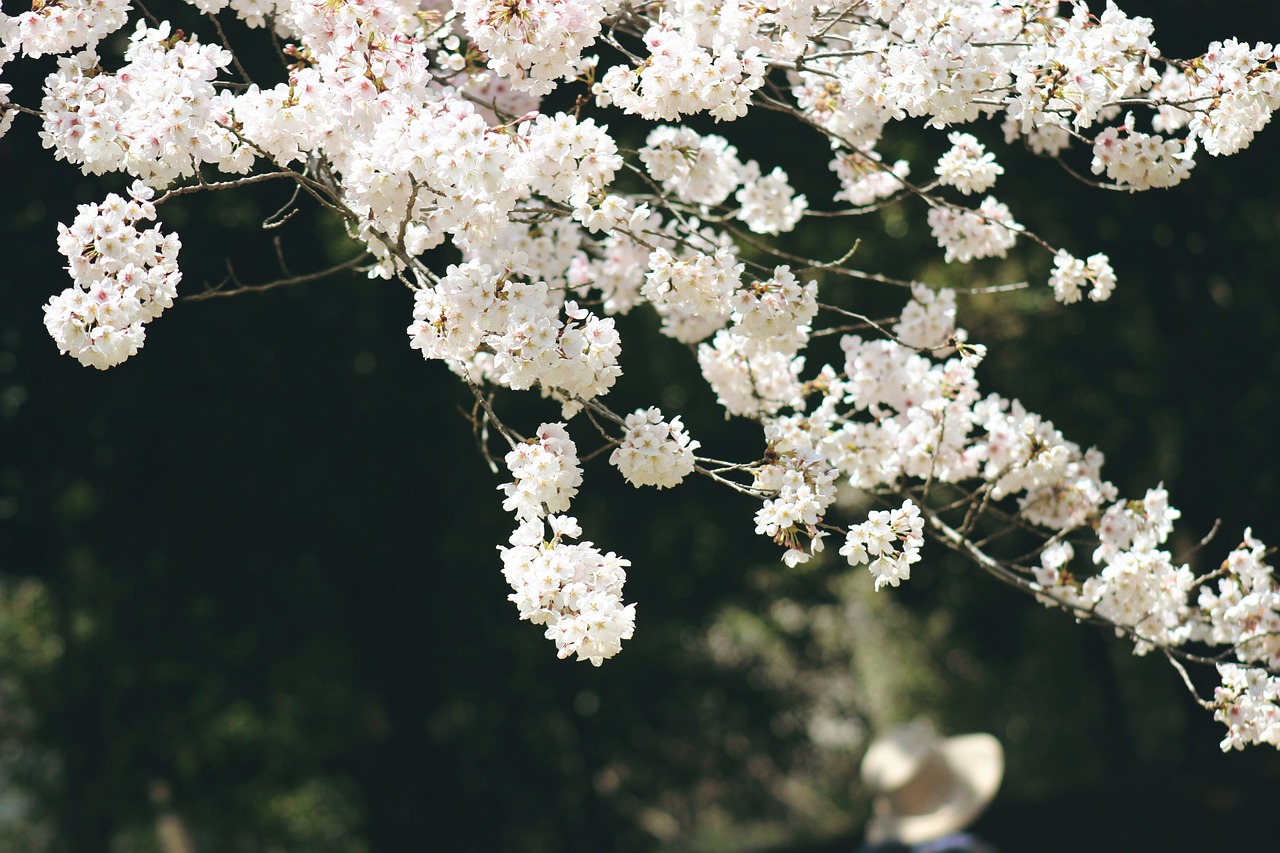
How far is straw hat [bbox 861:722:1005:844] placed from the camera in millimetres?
8148

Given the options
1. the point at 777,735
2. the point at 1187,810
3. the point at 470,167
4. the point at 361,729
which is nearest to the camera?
the point at 470,167

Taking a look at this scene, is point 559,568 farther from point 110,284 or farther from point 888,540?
point 110,284

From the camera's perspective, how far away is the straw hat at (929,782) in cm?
815

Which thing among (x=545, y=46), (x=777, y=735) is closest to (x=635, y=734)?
(x=777, y=735)

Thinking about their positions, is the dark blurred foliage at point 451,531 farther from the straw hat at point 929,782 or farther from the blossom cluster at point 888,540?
the blossom cluster at point 888,540

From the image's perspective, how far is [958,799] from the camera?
820 cm

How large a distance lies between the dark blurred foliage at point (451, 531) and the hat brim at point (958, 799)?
291 centimetres

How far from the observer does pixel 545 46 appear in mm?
2967

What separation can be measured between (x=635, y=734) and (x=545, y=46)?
12700 millimetres

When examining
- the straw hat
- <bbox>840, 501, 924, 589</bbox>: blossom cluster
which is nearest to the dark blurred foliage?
the straw hat

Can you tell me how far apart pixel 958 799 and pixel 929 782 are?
221 mm

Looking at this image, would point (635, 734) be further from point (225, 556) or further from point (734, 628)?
point (225, 556)

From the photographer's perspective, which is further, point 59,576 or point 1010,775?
point 1010,775

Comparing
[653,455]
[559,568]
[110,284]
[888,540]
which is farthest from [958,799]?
[110,284]
